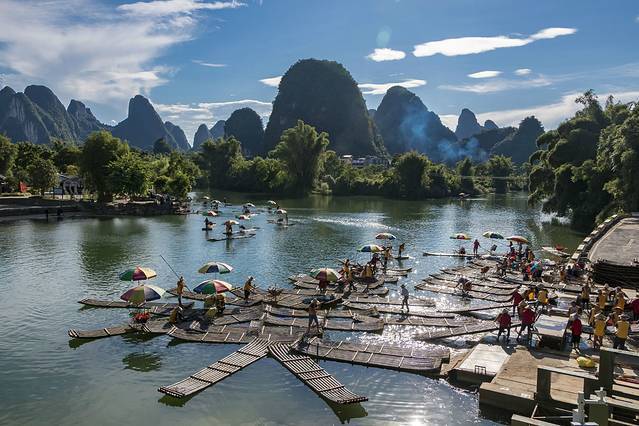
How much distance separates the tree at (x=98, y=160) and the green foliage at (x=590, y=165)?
65.4 m

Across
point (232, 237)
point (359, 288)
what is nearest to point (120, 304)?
point (359, 288)

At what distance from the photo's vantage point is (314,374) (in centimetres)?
1930

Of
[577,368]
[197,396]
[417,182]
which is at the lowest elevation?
[197,396]

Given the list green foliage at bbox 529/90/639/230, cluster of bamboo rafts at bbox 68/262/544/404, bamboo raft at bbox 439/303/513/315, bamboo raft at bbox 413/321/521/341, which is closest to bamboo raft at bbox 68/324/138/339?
cluster of bamboo rafts at bbox 68/262/544/404

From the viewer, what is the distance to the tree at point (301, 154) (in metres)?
125

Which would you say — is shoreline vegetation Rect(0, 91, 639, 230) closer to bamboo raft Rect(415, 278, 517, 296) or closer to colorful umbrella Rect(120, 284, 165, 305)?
bamboo raft Rect(415, 278, 517, 296)

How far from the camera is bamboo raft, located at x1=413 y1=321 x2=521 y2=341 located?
2353 centimetres

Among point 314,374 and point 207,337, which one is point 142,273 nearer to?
point 207,337

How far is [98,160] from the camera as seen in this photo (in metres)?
78.8

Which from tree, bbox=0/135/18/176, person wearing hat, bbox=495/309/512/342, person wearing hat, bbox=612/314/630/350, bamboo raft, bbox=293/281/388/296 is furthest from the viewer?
tree, bbox=0/135/18/176

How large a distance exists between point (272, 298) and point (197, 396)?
11.3 meters

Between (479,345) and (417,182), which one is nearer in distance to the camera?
(479,345)

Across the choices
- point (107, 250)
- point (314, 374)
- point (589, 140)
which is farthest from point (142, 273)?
point (589, 140)

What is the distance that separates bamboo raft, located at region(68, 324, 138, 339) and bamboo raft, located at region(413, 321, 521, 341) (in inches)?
551
